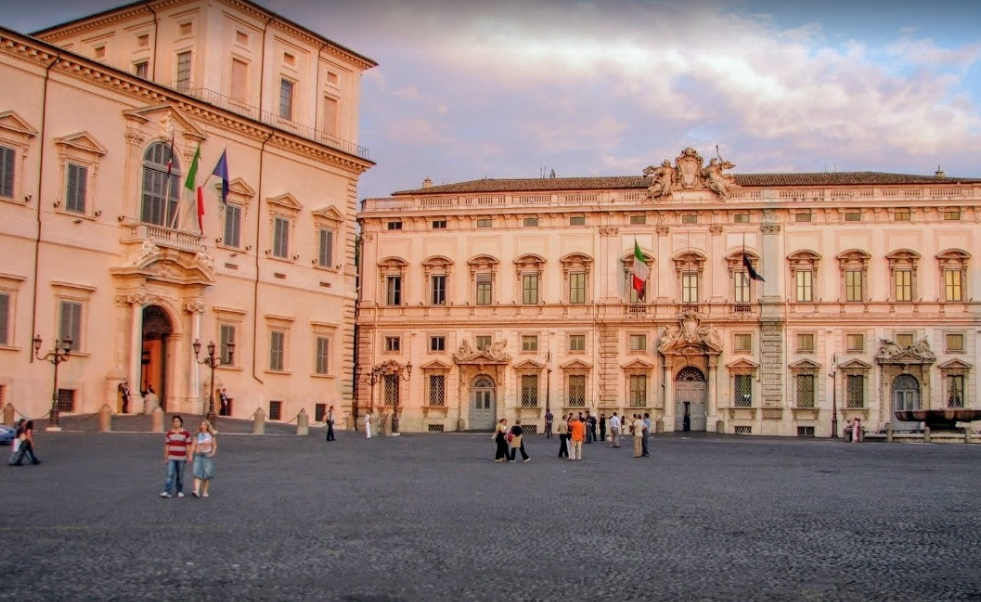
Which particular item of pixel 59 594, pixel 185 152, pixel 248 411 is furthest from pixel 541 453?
pixel 59 594

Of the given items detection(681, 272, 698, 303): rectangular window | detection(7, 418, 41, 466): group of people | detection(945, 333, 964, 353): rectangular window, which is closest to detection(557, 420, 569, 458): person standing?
detection(7, 418, 41, 466): group of people

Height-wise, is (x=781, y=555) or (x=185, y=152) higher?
(x=185, y=152)

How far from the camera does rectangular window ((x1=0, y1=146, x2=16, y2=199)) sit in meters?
34.7

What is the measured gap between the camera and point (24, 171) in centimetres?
3522

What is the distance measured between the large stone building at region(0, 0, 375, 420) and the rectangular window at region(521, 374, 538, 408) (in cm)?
1341

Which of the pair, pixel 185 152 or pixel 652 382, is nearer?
pixel 185 152

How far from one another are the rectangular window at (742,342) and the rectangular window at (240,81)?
28906 millimetres

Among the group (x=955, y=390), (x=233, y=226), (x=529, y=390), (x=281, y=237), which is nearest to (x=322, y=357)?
(x=281, y=237)

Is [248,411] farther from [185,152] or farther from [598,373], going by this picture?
[598,373]

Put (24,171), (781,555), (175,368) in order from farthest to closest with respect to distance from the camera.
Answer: (175,368) < (24,171) < (781,555)

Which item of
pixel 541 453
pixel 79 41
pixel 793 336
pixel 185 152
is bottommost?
pixel 541 453

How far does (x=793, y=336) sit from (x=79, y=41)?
37.4 metres

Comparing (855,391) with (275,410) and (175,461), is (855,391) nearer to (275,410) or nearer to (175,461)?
(275,410)

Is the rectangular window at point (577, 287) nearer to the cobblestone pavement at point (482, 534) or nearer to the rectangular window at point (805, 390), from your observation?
the rectangular window at point (805, 390)
